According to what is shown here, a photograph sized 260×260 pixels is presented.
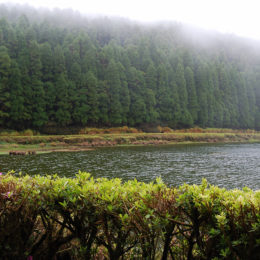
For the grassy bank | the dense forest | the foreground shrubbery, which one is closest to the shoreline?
the grassy bank

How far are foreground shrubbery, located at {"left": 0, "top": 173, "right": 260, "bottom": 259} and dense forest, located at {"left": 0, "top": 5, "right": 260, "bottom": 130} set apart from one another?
1496 inches

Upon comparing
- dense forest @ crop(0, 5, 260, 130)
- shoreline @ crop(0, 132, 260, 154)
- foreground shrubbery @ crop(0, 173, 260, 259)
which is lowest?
shoreline @ crop(0, 132, 260, 154)

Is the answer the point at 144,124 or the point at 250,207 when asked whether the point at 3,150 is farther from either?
the point at 144,124

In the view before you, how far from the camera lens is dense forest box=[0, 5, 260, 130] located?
40188 millimetres

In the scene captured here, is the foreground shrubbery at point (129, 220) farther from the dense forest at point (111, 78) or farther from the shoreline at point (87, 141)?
the dense forest at point (111, 78)

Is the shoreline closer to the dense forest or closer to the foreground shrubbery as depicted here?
the dense forest

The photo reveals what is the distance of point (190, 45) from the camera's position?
85250 millimetres

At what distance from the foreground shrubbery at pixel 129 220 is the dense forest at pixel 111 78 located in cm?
3801

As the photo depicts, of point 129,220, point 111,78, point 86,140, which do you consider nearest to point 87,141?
point 86,140

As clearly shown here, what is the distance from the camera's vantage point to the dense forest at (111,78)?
40.2 m

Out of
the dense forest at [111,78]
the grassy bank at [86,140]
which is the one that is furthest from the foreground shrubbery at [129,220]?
the dense forest at [111,78]

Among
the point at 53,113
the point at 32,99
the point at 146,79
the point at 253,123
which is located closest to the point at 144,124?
the point at 146,79

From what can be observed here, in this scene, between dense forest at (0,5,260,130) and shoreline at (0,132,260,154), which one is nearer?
shoreline at (0,132,260,154)

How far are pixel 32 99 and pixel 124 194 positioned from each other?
41509 mm
